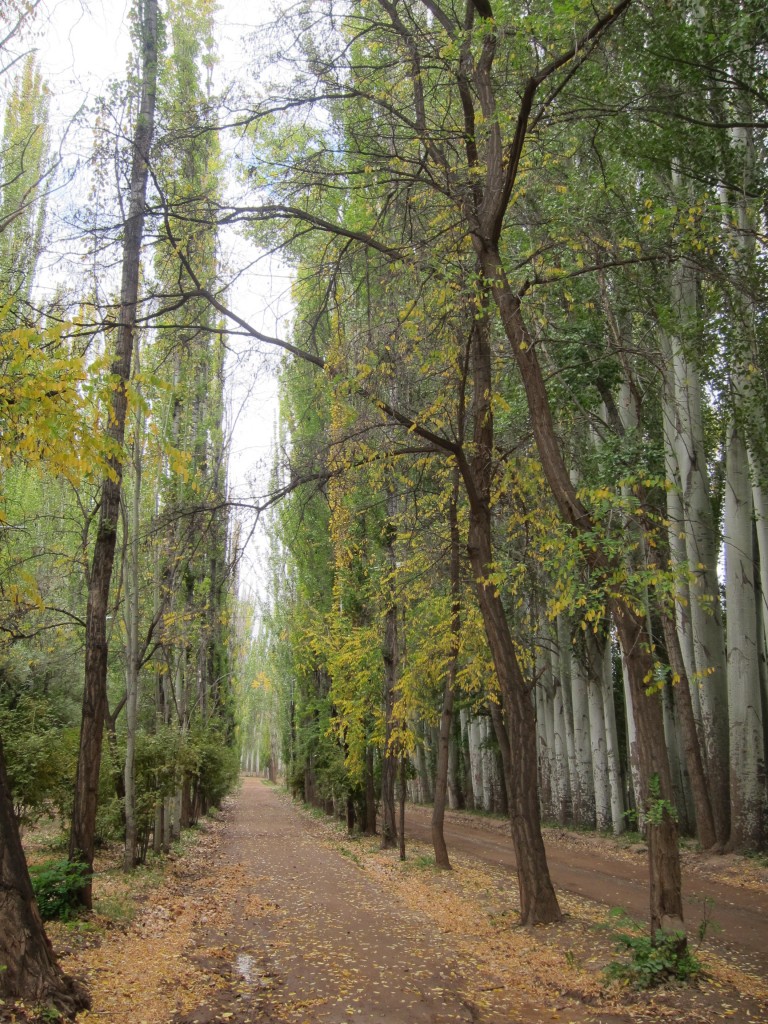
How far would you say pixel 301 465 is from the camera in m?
9.59

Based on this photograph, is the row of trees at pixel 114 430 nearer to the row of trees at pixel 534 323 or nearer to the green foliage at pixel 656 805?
the row of trees at pixel 534 323

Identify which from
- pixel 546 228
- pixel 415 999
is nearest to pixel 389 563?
pixel 546 228

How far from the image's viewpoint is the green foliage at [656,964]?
6.21 m

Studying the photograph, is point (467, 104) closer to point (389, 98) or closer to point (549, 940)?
point (389, 98)

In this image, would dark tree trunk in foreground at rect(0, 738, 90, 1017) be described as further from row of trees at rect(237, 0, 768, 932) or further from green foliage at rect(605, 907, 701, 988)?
row of trees at rect(237, 0, 768, 932)

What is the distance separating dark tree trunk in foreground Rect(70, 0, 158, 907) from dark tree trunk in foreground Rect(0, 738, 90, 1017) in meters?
3.94

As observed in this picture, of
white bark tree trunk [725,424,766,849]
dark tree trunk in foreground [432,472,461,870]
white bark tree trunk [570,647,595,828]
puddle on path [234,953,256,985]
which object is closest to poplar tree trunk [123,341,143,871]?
puddle on path [234,953,256,985]

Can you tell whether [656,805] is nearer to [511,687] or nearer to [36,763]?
[511,687]

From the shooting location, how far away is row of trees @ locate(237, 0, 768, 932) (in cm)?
739

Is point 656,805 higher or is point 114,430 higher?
point 114,430

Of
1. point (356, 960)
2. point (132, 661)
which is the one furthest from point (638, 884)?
point (132, 661)

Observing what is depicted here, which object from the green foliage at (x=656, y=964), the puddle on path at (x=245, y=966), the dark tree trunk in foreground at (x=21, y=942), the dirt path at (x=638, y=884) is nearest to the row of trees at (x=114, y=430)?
the dark tree trunk in foreground at (x=21, y=942)

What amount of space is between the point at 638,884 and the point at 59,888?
9.14 m

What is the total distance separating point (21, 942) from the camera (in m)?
4.95
